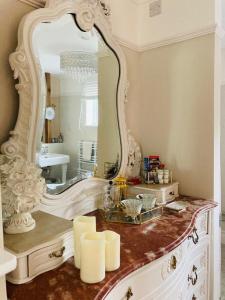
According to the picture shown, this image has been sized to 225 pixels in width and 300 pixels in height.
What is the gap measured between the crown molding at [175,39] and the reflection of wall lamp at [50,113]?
33.2 inches

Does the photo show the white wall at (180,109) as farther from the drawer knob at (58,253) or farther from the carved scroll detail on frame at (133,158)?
the drawer knob at (58,253)

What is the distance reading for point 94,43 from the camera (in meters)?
1.62

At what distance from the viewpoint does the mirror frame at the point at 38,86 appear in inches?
46.4

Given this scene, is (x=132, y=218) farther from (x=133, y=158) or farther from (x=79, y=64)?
(x=79, y=64)

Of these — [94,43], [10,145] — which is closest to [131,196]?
[10,145]

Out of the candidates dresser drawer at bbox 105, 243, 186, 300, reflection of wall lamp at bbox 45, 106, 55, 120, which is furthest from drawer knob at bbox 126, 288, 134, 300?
reflection of wall lamp at bbox 45, 106, 55, 120

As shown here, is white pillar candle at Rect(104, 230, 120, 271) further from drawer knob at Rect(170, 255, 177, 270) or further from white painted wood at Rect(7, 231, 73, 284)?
drawer knob at Rect(170, 255, 177, 270)

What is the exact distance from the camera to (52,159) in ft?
4.57

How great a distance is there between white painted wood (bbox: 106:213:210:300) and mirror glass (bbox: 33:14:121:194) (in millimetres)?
629

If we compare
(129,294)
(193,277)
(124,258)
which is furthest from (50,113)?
(193,277)

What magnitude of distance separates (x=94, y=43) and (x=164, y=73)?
0.65 meters

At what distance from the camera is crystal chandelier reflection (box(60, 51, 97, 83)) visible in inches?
56.9

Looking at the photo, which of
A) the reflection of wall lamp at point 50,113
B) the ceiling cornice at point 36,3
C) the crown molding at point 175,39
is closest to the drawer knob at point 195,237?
the reflection of wall lamp at point 50,113

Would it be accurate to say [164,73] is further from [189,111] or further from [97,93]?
[97,93]
